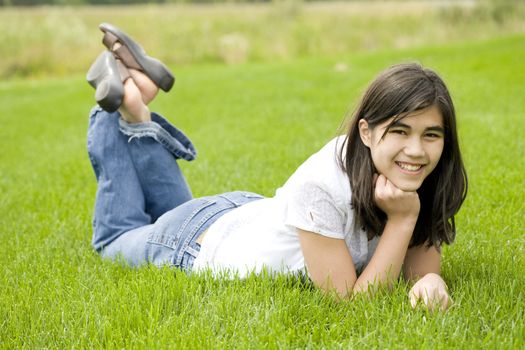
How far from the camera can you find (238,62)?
1673cm

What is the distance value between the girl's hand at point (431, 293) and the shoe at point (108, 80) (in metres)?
1.65

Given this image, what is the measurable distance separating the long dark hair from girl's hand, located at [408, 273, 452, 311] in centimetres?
22

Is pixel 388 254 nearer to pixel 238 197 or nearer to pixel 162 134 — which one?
pixel 238 197

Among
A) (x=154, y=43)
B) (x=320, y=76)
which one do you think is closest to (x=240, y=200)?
(x=320, y=76)

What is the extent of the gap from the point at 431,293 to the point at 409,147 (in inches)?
20.6

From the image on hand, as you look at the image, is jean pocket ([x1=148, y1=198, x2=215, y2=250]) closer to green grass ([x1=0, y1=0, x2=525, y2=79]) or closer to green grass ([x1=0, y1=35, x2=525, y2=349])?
green grass ([x1=0, y1=35, x2=525, y2=349])

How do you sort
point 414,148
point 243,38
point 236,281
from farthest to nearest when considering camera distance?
point 243,38, point 236,281, point 414,148

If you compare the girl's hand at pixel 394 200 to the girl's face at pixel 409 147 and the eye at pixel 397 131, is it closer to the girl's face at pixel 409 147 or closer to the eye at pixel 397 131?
the girl's face at pixel 409 147

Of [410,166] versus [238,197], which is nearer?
[410,166]

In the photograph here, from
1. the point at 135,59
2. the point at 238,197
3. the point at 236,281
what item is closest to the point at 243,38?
the point at 135,59

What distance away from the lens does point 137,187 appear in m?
3.38

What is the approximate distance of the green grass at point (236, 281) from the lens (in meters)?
2.26

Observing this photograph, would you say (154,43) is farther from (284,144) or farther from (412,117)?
(412,117)

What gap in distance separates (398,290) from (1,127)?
7.21 meters
